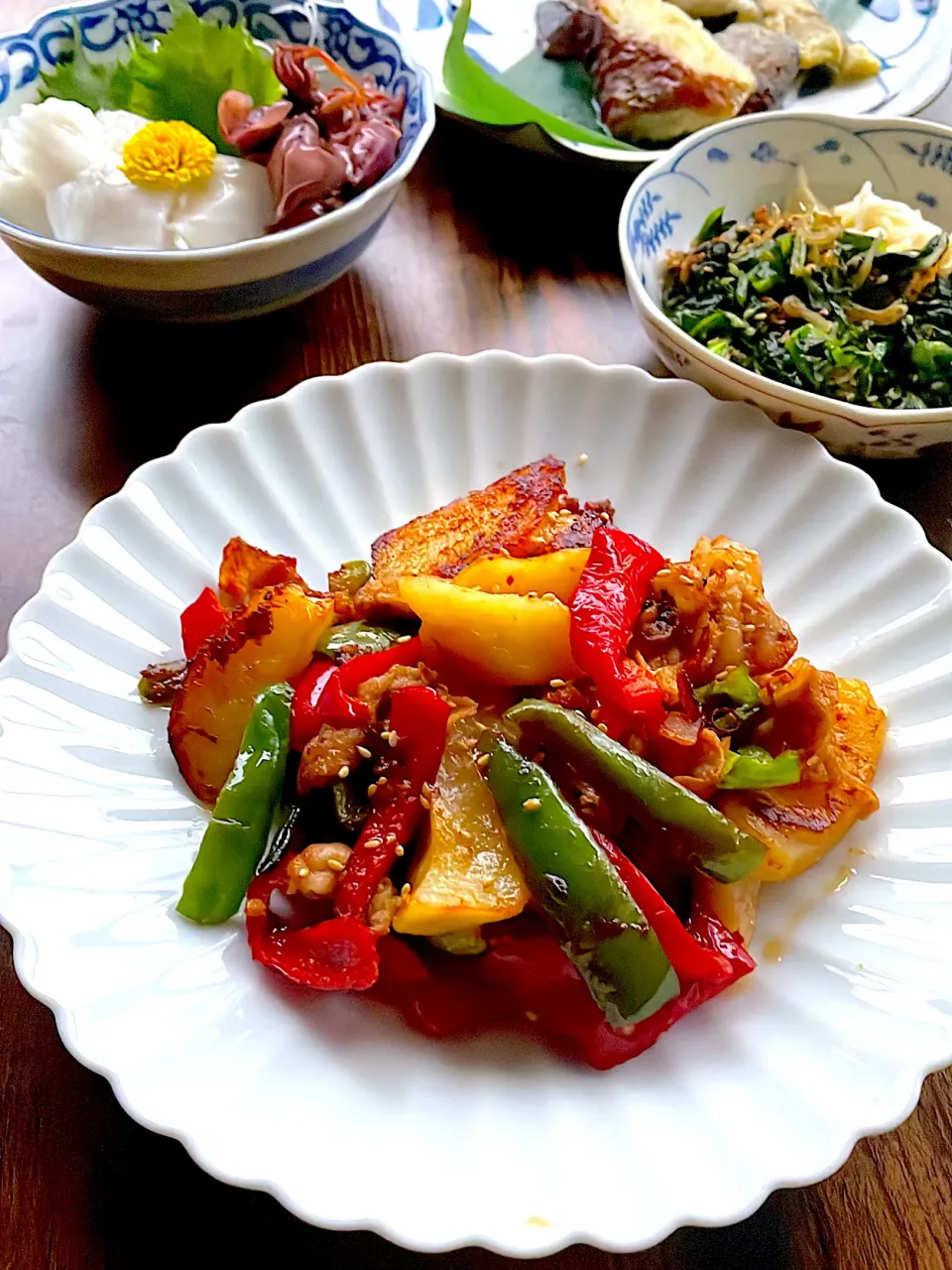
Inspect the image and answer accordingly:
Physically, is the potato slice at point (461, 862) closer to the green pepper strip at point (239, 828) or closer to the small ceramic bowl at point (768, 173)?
the green pepper strip at point (239, 828)

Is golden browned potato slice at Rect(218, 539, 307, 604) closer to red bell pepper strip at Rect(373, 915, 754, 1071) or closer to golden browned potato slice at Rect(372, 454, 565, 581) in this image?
golden browned potato slice at Rect(372, 454, 565, 581)

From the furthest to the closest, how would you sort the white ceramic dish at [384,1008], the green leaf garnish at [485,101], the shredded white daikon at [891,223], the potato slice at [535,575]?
the green leaf garnish at [485,101] → the shredded white daikon at [891,223] → the potato slice at [535,575] → the white ceramic dish at [384,1008]

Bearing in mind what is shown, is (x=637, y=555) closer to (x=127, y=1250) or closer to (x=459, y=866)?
(x=459, y=866)

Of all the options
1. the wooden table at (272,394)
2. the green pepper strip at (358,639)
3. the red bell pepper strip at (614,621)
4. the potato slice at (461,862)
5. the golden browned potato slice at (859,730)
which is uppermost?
the red bell pepper strip at (614,621)

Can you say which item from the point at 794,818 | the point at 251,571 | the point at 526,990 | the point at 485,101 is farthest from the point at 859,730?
the point at 485,101

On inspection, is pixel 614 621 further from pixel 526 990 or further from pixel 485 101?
pixel 485 101

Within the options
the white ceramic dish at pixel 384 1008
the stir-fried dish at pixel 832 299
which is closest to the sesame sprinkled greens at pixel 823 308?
the stir-fried dish at pixel 832 299

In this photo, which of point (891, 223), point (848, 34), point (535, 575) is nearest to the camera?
point (535, 575)

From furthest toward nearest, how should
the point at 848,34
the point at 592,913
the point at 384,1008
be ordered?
the point at 848,34 → the point at 384,1008 → the point at 592,913
